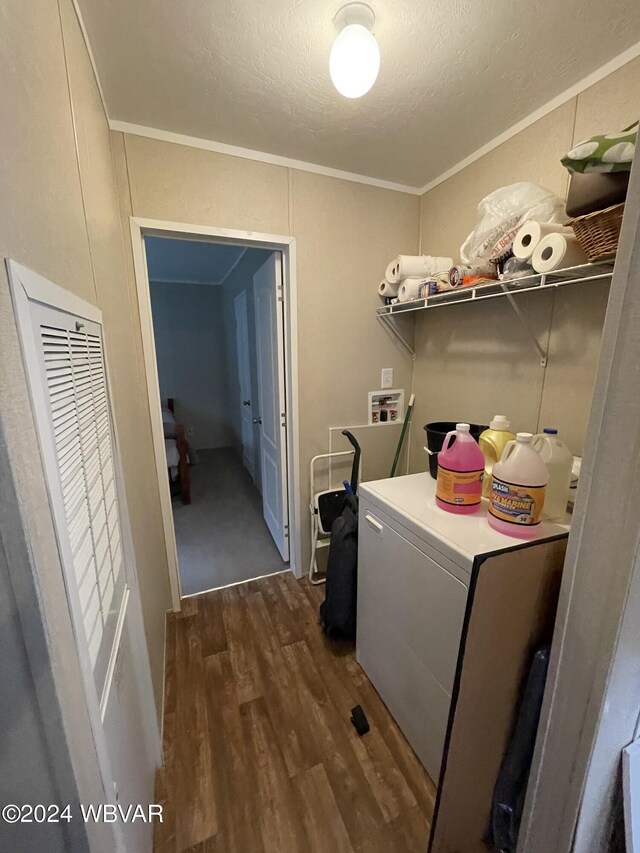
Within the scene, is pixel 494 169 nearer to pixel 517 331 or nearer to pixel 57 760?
pixel 517 331

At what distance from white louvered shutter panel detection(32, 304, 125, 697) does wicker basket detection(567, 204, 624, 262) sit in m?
1.44

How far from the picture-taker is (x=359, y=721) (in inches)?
53.5

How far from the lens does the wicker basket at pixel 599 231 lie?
3.18 feet

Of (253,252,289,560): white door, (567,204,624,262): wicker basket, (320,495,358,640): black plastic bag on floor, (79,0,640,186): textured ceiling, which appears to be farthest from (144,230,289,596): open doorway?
(567,204,624,262): wicker basket

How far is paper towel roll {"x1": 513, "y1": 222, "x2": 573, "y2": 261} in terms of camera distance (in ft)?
3.76

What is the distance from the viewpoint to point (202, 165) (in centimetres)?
163

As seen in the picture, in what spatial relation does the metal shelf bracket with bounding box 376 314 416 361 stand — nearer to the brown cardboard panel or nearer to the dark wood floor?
the brown cardboard panel

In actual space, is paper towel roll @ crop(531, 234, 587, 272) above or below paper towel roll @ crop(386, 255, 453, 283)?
below

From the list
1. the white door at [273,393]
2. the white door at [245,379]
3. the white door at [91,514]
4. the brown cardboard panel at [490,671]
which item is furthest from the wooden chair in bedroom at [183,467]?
the brown cardboard panel at [490,671]

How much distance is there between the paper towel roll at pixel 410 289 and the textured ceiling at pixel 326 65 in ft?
2.08

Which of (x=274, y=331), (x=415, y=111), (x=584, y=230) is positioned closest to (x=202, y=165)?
(x=274, y=331)

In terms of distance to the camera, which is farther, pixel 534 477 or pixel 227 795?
pixel 227 795

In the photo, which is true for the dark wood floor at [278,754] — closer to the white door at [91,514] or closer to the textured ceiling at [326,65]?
the white door at [91,514]

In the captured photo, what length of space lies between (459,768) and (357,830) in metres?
0.49
